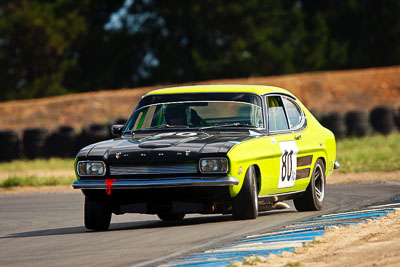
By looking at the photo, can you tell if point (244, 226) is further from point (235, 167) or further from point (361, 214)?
point (361, 214)

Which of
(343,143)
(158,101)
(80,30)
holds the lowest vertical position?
(343,143)

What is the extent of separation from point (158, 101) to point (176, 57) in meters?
38.7

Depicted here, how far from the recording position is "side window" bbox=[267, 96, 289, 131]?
404 inches

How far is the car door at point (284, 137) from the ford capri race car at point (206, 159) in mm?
13

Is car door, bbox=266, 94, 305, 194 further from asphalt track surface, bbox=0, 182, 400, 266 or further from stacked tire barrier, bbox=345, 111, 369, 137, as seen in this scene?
stacked tire barrier, bbox=345, 111, 369, 137

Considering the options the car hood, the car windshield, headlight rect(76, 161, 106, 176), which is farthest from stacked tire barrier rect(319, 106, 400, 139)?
headlight rect(76, 161, 106, 176)

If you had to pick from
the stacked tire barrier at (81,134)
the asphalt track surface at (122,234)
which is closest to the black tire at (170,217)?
the asphalt track surface at (122,234)

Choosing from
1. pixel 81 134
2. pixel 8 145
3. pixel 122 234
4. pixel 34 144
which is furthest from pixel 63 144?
pixel 122 234

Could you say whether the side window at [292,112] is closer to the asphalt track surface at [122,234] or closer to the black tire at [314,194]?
the black tire at [314,194]

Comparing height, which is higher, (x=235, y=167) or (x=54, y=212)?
(x=235, y=167)

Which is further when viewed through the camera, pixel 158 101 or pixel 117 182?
pixel 158 101

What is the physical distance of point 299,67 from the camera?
1971 inches

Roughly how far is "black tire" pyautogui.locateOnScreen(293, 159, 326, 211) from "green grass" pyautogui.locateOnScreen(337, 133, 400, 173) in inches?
323

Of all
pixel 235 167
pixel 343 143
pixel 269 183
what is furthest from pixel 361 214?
pixel 343 143
